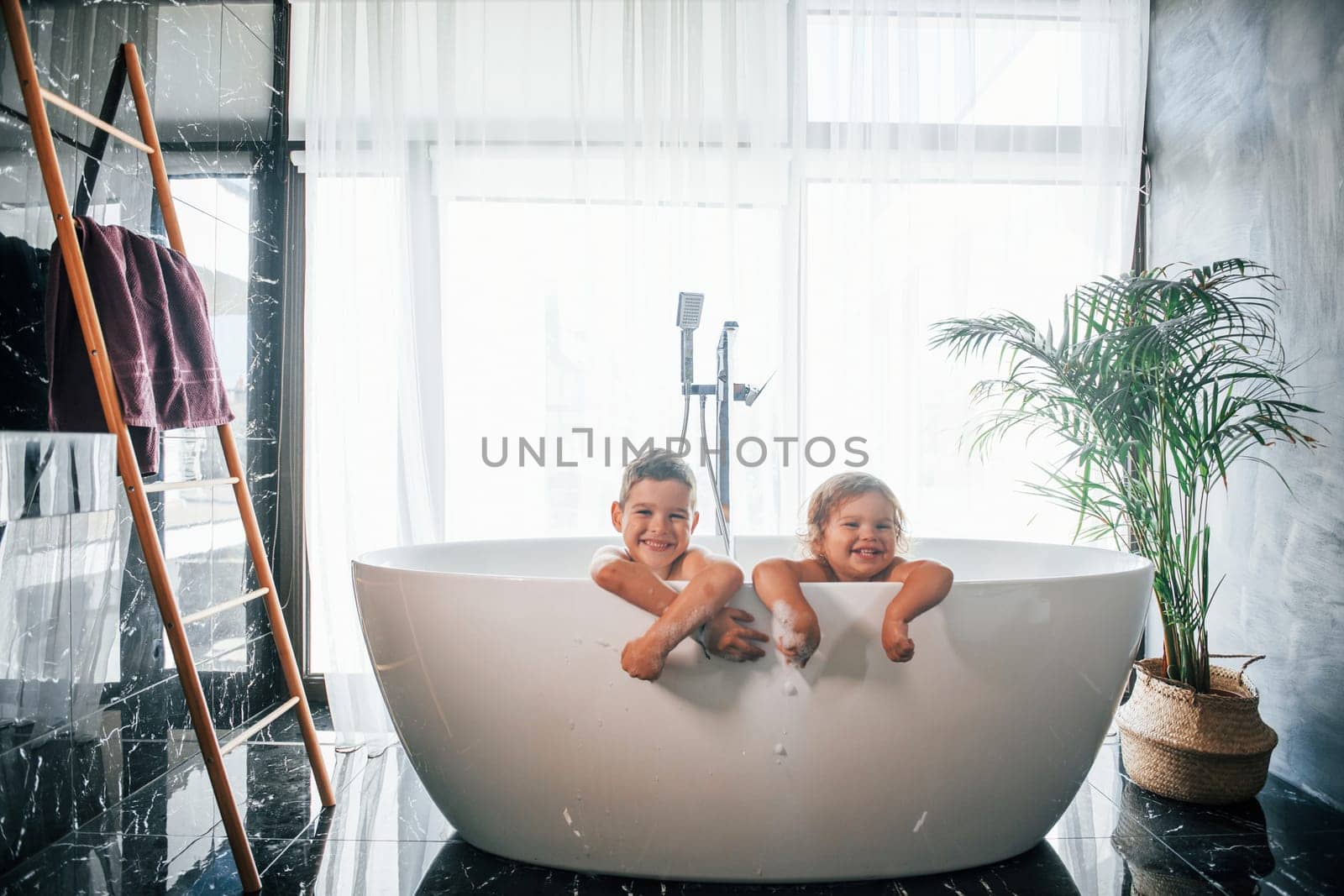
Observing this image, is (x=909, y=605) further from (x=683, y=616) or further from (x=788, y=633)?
(x=683, y=616)

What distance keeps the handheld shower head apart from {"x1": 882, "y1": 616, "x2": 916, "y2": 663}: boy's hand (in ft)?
3.04

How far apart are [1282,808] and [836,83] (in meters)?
2.27

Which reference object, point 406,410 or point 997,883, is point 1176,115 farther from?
point 406,410

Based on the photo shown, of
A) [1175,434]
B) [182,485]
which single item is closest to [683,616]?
[182,485]

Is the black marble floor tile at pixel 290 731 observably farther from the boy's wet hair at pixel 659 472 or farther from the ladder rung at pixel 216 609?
the boy's wet hair at pixel 659 472

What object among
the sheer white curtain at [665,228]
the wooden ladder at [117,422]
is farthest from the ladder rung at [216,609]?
the sheer white curtain at [665,228]

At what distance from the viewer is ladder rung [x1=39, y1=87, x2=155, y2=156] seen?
1714 mm

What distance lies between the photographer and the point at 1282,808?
81.4 inches

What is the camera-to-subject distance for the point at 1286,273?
7.29 feet

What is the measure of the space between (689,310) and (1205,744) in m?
1.54

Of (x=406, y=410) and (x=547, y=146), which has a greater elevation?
(x=547, y=146)

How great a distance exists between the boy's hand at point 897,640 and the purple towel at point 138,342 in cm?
146

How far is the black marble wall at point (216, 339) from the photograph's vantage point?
1.78 metres

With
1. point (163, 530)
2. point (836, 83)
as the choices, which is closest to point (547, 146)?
point (836, 83)
